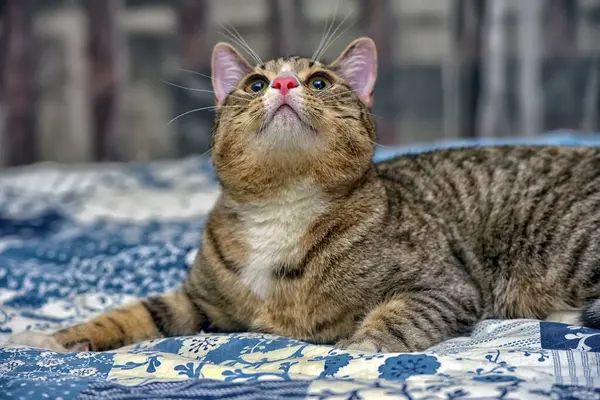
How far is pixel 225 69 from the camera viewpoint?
2.14 meters

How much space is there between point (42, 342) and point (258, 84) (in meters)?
0.86

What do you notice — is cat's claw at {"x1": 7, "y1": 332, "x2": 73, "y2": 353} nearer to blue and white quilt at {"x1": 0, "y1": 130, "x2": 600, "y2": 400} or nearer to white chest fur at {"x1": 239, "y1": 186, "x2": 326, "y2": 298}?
blue and white quilt at {"x1": 0, "y1": 130, "x2": 600, "y2": 400}

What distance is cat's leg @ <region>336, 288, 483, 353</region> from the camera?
1704 mm

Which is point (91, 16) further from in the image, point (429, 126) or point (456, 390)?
point (456, 390)

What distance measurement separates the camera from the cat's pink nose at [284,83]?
1812mm

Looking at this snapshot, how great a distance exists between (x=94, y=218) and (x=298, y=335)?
1849 millimetres

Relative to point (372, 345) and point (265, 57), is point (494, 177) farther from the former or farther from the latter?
point (265, 57)

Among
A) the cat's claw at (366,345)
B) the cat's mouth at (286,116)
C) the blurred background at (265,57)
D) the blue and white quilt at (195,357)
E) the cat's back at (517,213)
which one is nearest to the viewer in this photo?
the blue and white quilt at (195,357)

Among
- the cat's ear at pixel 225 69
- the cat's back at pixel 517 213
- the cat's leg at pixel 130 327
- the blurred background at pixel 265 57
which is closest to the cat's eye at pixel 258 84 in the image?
the cat's ear at pixel 225 69

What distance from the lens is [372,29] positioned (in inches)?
181

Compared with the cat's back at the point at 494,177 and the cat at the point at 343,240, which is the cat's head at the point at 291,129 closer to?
the cat at the point at 343,240

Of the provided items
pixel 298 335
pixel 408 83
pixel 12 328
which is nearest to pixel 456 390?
pixel 298 335

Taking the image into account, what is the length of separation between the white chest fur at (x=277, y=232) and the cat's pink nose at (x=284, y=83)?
262mm

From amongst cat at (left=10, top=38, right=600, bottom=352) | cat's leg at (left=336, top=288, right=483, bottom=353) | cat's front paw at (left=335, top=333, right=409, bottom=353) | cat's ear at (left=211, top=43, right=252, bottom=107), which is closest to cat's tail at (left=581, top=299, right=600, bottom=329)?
cat at (left=10, top=38, right=600, bottom=352)
